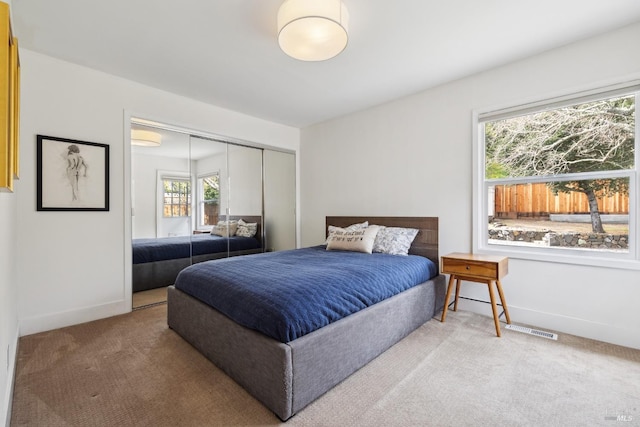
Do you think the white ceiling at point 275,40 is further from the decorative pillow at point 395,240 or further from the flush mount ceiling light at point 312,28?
the decorative pillow at point 395,240

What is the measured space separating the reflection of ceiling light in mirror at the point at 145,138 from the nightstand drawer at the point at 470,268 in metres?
3.35

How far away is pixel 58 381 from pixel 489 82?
4220 mm

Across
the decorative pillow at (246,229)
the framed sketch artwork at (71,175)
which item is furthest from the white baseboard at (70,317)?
the decorative pillow at (246,229)

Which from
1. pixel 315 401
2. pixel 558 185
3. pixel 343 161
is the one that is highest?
pixel 343 161

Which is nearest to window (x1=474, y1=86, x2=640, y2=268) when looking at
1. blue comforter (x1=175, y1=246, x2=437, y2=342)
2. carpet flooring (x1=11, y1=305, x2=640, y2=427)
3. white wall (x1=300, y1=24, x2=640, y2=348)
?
white wall (x1=300, y1=24, x2=640, y2=348)

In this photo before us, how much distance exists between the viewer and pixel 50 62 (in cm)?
259

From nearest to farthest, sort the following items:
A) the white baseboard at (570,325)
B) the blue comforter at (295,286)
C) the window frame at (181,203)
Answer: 1. the blue comforter at (295,286)
2. the white baseboard at (570,325)
3. the window frame at (181,203)

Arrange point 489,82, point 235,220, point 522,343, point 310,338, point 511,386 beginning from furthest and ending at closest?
point 235,220 → point 489,82 → point 522,343 → point 511,386 → point 310,338

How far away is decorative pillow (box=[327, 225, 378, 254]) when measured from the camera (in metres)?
3.18

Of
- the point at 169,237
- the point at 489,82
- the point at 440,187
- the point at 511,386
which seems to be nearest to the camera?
the point at 511,386

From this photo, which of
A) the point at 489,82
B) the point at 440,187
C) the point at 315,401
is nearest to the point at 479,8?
the point at 489,82

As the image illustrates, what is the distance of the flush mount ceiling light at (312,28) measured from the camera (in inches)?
66.7

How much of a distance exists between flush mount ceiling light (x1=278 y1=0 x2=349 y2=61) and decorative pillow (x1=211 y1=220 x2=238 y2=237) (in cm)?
262

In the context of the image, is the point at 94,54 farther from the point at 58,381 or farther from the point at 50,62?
the point at 58,381
